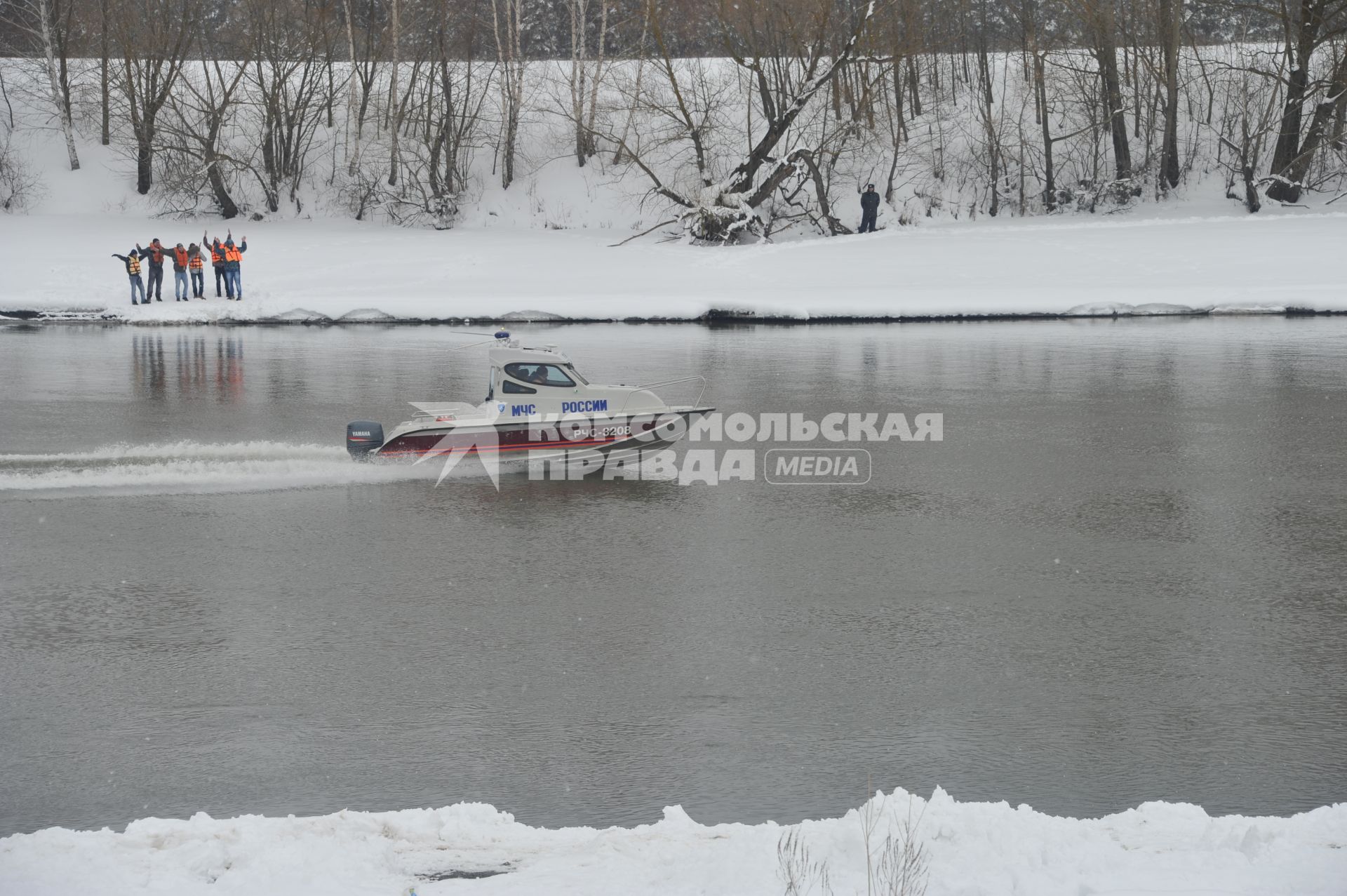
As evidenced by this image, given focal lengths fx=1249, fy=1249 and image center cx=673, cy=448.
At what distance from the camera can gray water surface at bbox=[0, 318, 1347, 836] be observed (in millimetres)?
6371

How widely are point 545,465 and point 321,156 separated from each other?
40.6 m

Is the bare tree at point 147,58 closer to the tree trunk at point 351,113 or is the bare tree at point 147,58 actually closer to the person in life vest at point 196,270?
the tree trunk at point 351,113

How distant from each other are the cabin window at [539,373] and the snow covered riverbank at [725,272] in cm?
1850

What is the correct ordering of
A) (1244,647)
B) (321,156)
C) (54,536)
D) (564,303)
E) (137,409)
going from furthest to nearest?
(321,156) < (564,303) < (137,409) < (54,536) < (1244,647)

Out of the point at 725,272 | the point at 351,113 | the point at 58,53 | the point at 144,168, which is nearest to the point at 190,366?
the point at 725,272

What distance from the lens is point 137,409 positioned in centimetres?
1784

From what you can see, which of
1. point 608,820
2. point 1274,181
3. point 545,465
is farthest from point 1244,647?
point 1274,181

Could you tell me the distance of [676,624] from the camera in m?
8.73

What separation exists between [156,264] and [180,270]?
718 millimetres

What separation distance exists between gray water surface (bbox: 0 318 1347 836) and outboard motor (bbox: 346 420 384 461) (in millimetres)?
317

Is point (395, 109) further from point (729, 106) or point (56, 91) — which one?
point (729, 106)

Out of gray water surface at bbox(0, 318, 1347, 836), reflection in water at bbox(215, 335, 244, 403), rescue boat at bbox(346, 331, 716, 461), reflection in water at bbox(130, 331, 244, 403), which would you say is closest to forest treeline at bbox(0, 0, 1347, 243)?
reflection in water at bbox(130, 331, 244, 403)

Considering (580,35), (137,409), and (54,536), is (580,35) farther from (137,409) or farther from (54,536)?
(54,536)

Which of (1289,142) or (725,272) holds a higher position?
(1289,142)
